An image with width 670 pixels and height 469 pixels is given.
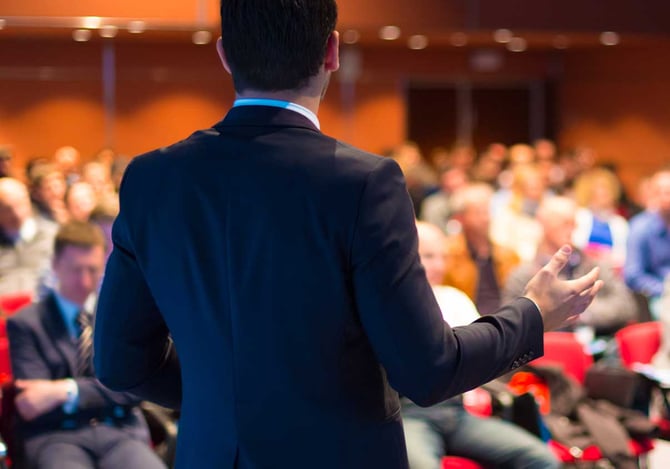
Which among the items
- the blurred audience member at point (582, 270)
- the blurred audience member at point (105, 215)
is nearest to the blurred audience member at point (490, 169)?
the blurred audience member at point (582, 270)

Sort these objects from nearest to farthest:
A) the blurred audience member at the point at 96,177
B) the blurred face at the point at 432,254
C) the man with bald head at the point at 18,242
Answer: the blurred face at the point at 432,254
the man with bald head at the point at 18,242
the blurred audience member at the point at 96,177

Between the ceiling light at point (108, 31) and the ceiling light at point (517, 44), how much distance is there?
4.68 meters

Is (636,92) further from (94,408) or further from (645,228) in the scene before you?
(94,408)

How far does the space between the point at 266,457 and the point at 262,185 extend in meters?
0.38

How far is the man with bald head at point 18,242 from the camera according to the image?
6.52 meters

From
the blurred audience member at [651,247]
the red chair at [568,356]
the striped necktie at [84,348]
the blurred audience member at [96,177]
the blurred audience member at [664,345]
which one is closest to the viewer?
the striped necktie at [84,348]

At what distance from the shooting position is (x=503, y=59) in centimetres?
1541

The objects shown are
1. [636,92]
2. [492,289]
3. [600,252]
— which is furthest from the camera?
[636,92]

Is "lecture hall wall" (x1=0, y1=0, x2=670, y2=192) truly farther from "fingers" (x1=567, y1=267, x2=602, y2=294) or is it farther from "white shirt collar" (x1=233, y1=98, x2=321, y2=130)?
"fingers" (x1=567, y1=267, x2=602, y2=294)

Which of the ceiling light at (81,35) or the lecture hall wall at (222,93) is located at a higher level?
the ceiling light at (81,35)

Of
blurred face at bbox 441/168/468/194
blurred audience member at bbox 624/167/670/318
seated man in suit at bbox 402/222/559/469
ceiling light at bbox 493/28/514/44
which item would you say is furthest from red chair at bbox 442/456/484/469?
ceiling light at bbox 493/28/514/44

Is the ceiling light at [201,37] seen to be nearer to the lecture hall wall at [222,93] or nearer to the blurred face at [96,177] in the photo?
the lecture hall wall at [222,93]

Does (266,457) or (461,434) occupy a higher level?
(266,457)

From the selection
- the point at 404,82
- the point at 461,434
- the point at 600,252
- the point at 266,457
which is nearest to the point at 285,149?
the point at 266,457
